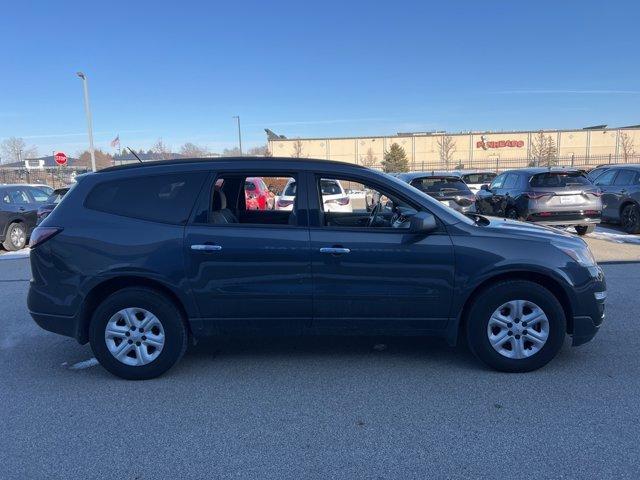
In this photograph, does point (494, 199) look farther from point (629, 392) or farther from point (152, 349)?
point (152, 349)

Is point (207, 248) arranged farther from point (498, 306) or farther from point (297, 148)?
point (297, 148)

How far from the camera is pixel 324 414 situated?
3639mm

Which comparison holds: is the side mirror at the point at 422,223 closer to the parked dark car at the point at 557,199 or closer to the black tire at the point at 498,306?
the black tire at the point at 498,306

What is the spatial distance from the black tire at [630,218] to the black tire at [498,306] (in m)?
9.81

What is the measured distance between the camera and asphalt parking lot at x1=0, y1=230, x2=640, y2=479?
9.92ft

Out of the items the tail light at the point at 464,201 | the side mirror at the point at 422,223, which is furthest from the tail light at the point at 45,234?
the tail light at the point at 464,201

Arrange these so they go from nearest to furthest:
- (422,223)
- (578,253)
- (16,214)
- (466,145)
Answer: (422,223) → (578,253) → (16,214) → (466,145)

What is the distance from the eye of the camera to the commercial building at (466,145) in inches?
2896

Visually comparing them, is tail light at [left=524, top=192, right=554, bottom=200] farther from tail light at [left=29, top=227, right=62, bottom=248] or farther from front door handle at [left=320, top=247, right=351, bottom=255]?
tail light at [left=29, top=227, right=62, bottom=248]

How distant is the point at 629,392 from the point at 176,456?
326 centimetres

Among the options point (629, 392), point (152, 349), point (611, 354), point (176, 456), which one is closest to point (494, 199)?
point (611, 354)

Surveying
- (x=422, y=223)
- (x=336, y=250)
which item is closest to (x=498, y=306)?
(x=422, y=223)

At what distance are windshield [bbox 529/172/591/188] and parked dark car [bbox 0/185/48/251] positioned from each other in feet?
38.9

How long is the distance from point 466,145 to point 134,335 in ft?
255
